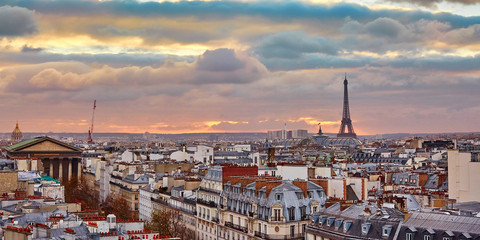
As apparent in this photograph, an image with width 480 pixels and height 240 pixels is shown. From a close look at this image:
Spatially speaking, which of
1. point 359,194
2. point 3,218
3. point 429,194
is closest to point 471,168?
point 429,194

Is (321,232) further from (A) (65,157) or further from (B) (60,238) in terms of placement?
(A) (65,157)

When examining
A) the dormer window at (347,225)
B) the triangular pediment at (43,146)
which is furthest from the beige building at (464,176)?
the triangular pediment at (43,146)

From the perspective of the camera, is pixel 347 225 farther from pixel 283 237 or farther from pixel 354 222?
pixel 283 237

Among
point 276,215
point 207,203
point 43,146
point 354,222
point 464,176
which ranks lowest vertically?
point 207,203

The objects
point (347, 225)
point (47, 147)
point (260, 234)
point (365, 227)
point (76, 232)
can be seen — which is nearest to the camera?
point (76, 232)

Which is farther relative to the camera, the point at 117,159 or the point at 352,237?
the point at 117,159

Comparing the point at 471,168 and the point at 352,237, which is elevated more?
the point at 471,168

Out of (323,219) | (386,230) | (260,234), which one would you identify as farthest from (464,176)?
Result: (386,230)

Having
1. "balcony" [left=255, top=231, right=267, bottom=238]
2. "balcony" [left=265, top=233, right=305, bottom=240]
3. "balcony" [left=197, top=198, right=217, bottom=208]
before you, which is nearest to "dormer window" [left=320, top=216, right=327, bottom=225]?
"balcony" [left=265, top=233, right=305, bottom=240]
